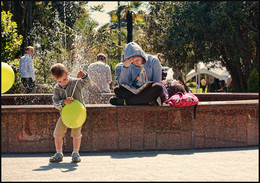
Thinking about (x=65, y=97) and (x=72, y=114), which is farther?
(x=65, y=97)

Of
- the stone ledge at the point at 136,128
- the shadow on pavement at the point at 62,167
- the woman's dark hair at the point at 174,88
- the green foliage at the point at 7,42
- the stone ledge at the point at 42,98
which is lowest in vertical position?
the shadow on pavement at the point at 62,167

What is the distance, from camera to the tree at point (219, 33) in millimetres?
22441

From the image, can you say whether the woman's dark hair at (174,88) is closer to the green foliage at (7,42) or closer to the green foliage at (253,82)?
the green foliage at (7,42)

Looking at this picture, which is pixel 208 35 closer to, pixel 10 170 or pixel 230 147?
pixel 230 147

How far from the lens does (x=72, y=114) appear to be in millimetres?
4832

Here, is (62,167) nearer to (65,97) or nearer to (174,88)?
(65,97)

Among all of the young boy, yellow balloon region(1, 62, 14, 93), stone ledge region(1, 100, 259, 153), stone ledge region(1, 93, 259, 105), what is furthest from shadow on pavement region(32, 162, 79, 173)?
stone ledge region(1, 93, 259, 105)

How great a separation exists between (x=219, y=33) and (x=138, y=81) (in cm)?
1807

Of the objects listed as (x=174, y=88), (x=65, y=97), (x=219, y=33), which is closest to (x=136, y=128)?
(x=65, y=97)

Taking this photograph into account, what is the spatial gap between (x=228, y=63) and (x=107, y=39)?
824 centimetres

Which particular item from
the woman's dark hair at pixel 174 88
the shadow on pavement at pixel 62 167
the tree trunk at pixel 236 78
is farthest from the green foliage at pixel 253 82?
the shadow on pavement at pixel 62 167

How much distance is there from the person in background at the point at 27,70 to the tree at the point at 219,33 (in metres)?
13.9

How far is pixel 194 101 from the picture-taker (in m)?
5.77

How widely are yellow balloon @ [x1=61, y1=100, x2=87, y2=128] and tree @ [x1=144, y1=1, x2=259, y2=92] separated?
1846 centimetres
